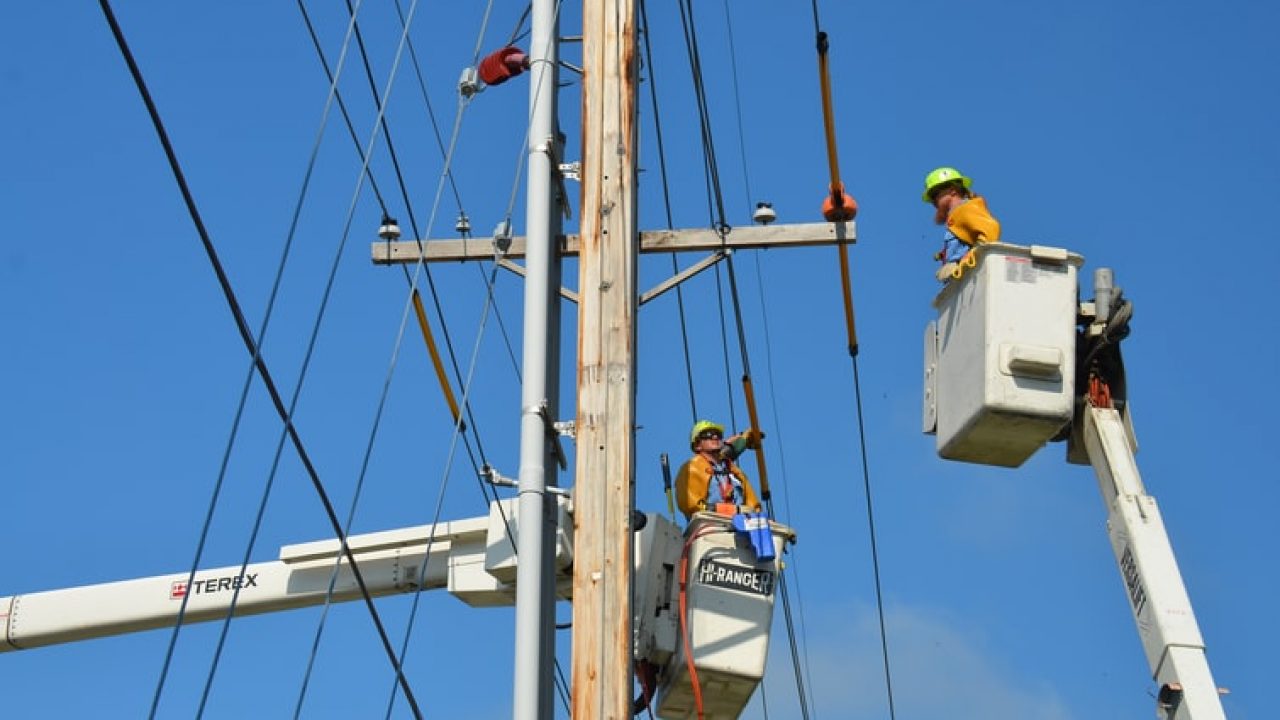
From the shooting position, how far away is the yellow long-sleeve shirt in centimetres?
988

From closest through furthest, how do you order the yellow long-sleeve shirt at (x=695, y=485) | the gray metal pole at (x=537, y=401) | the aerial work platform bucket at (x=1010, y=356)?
the aerial work platform bucket at (x=1010, y=356), the gray metal pole at (x=537, y=401), the yellow long-sleeve shirt at (x=695, y=485)

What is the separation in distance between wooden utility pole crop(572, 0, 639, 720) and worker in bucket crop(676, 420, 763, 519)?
1571mm

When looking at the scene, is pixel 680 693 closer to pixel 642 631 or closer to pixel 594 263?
pixel 642 631

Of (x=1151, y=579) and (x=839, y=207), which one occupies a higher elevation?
(x=839, y=207)

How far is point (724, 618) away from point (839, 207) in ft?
7.04

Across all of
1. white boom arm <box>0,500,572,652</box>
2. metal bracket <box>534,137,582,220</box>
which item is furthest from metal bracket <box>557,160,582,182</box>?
white boom arm <box>0,500,572,652</box>

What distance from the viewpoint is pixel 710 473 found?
10023 millimetres

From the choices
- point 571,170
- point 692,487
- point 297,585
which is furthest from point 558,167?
point 297,585

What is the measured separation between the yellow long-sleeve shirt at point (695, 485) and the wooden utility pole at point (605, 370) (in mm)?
1570

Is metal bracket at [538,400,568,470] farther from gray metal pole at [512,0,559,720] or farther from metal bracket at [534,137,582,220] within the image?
metal bracket at [534,137,582,220]

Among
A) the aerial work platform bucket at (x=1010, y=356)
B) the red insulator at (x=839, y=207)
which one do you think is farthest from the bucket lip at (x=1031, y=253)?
the red insulator at (x=839, y=207)

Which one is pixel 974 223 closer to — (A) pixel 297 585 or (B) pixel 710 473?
(B) pixel 710 473

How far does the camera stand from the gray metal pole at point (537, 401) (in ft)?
25.3

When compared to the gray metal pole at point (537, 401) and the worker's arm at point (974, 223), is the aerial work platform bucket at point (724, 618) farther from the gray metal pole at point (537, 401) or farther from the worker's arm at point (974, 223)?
the worker's arm at point (974, 223)
